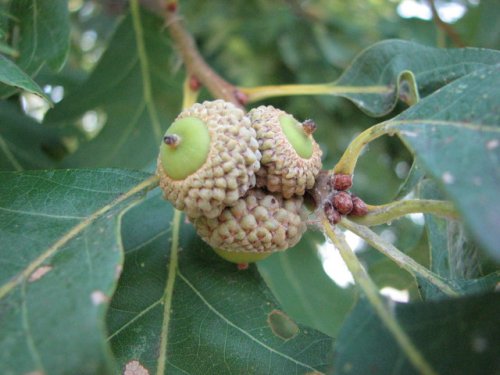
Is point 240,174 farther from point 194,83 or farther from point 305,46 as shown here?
point 305,46

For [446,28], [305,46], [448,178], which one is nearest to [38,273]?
[448,178]

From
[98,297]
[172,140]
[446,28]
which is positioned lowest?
[98,297]

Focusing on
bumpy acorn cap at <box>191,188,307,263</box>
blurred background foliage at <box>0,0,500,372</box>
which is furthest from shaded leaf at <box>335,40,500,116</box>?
bumpy acorn cap at <box>191,188,307,263</box>

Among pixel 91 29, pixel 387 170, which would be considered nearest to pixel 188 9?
pixel 91 29

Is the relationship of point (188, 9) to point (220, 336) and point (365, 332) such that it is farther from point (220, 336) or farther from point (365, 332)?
point (365, 332)

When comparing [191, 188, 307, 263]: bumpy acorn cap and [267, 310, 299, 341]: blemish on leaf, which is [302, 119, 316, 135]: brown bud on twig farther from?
[267, 310, 299, 341]: blemish on leaf

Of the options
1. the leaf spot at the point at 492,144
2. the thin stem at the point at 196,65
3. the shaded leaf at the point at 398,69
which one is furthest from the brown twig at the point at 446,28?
the leaf spot at the point at 492,144

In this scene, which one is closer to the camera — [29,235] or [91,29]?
[29,235]
